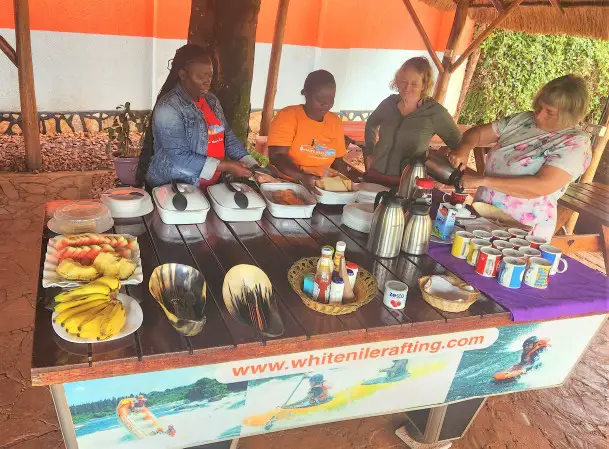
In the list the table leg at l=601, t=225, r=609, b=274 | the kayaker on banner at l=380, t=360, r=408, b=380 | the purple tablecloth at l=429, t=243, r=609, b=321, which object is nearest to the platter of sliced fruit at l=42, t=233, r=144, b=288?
the kayaker on banner at l=380, t=360, r=408, b=380

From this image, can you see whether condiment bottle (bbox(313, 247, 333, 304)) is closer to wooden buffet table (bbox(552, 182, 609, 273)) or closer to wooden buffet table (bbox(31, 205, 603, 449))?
wooden buffet table (bbox(31, 205, 603, 449))

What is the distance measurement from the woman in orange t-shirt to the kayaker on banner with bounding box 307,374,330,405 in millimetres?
1358

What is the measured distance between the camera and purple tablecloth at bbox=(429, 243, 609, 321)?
75.4 inches

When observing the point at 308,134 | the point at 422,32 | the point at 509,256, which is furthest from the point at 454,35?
the point at 509,256

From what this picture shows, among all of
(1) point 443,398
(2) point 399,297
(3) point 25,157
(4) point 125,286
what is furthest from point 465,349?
(3) point 25,157

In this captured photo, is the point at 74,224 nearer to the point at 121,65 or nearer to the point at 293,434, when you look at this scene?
the point at 293,434

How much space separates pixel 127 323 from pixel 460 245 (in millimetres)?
1441

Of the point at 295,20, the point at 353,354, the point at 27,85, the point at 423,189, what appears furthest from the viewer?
the point at 295,20

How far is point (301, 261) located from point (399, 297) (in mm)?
411

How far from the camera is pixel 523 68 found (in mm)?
8102

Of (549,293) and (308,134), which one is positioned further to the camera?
(308,134)

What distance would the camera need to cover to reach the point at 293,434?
2520 mm

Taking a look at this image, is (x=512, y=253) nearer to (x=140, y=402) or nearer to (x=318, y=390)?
(x=318, y=390)

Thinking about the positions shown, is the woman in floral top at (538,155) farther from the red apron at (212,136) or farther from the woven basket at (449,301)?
the red apron at (212,136)
